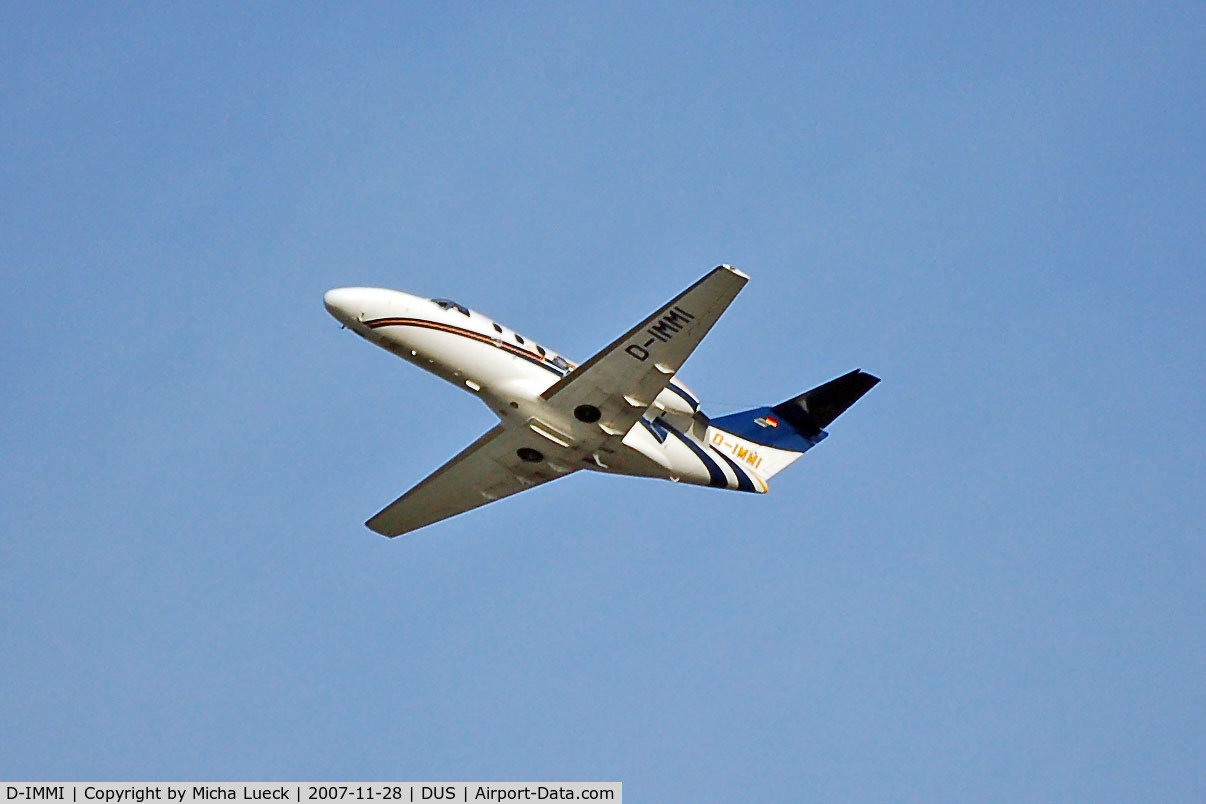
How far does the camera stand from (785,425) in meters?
40.1

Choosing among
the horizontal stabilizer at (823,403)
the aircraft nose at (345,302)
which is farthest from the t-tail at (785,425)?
the aircraft nose at (345,302)

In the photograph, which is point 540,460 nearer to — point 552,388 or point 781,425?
point 552,388

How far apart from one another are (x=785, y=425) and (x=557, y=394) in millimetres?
9209

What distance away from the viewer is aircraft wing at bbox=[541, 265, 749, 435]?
30.8 metres

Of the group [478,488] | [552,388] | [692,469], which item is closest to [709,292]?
[552,388]

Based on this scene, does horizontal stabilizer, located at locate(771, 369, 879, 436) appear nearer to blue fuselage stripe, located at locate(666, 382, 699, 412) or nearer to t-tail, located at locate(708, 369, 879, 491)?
t-tail, located at locate(708, 369, 879, 491)

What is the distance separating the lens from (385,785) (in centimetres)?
2792

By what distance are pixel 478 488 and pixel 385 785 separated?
10798 mm

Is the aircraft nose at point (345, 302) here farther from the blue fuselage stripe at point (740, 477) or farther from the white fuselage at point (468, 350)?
the blue fuselage stripe at point (740, 477)

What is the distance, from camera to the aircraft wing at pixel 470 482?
3572cm

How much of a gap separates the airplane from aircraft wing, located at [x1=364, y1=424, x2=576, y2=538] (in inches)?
1.4

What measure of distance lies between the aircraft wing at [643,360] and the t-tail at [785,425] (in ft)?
18.7

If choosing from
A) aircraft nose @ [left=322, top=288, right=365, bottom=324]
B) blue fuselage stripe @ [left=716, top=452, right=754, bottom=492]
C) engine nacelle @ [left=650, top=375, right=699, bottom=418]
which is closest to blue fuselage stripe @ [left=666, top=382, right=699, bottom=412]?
engine nacelle @ [left=650, top=375, right=699, bottom=418]

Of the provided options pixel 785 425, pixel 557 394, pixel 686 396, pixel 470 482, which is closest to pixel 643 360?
pixel 557 394
